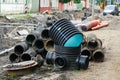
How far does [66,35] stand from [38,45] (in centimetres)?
171

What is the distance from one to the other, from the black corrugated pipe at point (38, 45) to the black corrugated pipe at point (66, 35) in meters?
1.18

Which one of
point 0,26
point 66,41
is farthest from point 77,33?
point 0,26

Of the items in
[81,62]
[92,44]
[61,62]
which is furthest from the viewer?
[92,44]

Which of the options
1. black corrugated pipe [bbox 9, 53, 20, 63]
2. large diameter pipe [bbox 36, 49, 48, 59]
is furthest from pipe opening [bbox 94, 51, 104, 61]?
black corrugated pipe [bbox 9, 53, 20, 63]

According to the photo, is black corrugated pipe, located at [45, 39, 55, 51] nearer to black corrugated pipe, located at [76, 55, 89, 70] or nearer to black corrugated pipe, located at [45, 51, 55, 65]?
black corrugated pipe, located at [45, 51, 55, 65]

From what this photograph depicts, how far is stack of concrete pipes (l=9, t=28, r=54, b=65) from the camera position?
462 inches

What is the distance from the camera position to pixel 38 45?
12211 millimetres

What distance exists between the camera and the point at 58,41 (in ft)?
36.1

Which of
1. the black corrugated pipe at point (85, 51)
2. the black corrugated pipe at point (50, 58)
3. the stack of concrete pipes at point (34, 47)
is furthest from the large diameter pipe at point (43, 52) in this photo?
the black corrugated pipe at point (85, 51)

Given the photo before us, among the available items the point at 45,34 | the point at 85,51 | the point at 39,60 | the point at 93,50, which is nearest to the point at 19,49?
the point at 45,34

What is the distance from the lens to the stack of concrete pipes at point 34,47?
38.5ft

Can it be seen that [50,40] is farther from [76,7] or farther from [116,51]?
[76,7]

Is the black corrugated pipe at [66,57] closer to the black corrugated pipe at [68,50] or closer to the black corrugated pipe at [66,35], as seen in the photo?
the black corrugated pipe at [68,50]

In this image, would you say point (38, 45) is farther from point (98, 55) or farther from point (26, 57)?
point (98, 55)
